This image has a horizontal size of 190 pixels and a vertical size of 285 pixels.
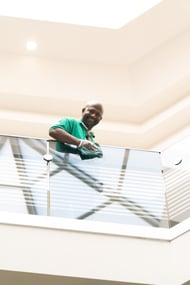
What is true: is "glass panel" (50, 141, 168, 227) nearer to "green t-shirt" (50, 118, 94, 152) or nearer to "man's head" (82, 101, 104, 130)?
"green t-shirt" (50, 118, 94, 152)

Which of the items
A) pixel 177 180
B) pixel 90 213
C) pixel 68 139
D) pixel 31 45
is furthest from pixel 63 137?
pixel 31 45

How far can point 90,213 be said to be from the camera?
24.8 feet

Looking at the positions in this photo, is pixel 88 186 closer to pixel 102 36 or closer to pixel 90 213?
pixel 90 213

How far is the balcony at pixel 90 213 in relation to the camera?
7.23m

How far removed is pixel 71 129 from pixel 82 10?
5468mm

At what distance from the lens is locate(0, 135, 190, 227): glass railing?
24.7ft

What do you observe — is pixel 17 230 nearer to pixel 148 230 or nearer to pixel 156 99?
pixel 148 230

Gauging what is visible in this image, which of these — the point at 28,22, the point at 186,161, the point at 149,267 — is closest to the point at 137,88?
the point at 28,22

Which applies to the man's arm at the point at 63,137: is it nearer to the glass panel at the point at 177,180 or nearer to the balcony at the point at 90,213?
the balcony at the point at 90,213

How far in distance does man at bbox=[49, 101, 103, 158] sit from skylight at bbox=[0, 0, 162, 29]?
4496 mm

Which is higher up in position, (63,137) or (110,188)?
(63,137)

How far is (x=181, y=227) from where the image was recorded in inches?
302

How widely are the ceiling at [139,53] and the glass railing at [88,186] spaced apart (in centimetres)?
495

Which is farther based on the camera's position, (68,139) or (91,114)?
(91,114)
